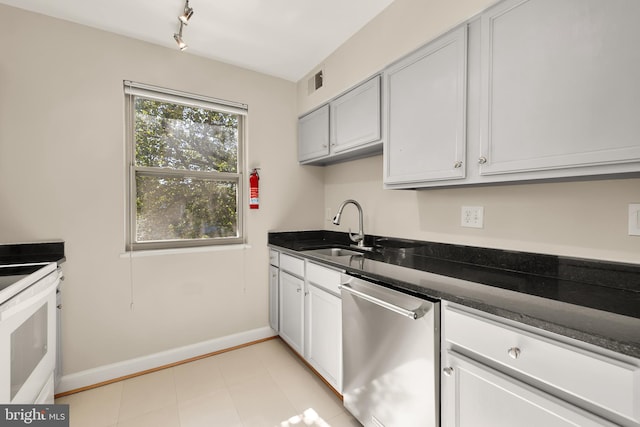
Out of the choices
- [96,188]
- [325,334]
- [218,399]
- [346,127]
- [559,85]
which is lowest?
[218,399]

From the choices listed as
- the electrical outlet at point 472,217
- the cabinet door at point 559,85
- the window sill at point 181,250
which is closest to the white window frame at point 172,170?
the window sill at point 181,250

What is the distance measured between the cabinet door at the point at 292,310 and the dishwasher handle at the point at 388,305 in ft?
2.17

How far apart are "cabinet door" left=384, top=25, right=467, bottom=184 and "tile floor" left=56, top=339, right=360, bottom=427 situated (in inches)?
60.1

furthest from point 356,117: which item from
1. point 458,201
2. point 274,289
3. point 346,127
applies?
point 274,289

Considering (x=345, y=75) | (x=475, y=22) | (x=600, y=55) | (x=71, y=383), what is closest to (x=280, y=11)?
(x=345, y=75)

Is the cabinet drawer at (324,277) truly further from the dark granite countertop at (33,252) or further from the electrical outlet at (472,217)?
the dark granite countertop at (33,252)

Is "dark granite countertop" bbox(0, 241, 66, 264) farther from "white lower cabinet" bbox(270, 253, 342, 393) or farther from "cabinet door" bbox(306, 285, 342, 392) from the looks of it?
"cabinet door" bbox(306, 285, 342, 392)

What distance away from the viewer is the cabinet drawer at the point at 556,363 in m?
0.71

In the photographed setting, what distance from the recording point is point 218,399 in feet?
6.14

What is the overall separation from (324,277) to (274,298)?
96 cm

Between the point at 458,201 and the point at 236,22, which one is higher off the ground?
the point at 236,22

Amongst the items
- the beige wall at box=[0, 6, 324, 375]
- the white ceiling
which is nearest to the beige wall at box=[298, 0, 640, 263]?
the white ceiling

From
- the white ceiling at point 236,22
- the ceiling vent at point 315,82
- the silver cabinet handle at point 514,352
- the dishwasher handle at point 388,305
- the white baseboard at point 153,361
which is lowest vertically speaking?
the white baseboard at point 153,361

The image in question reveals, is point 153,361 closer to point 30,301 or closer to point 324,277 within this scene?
point 30,301
